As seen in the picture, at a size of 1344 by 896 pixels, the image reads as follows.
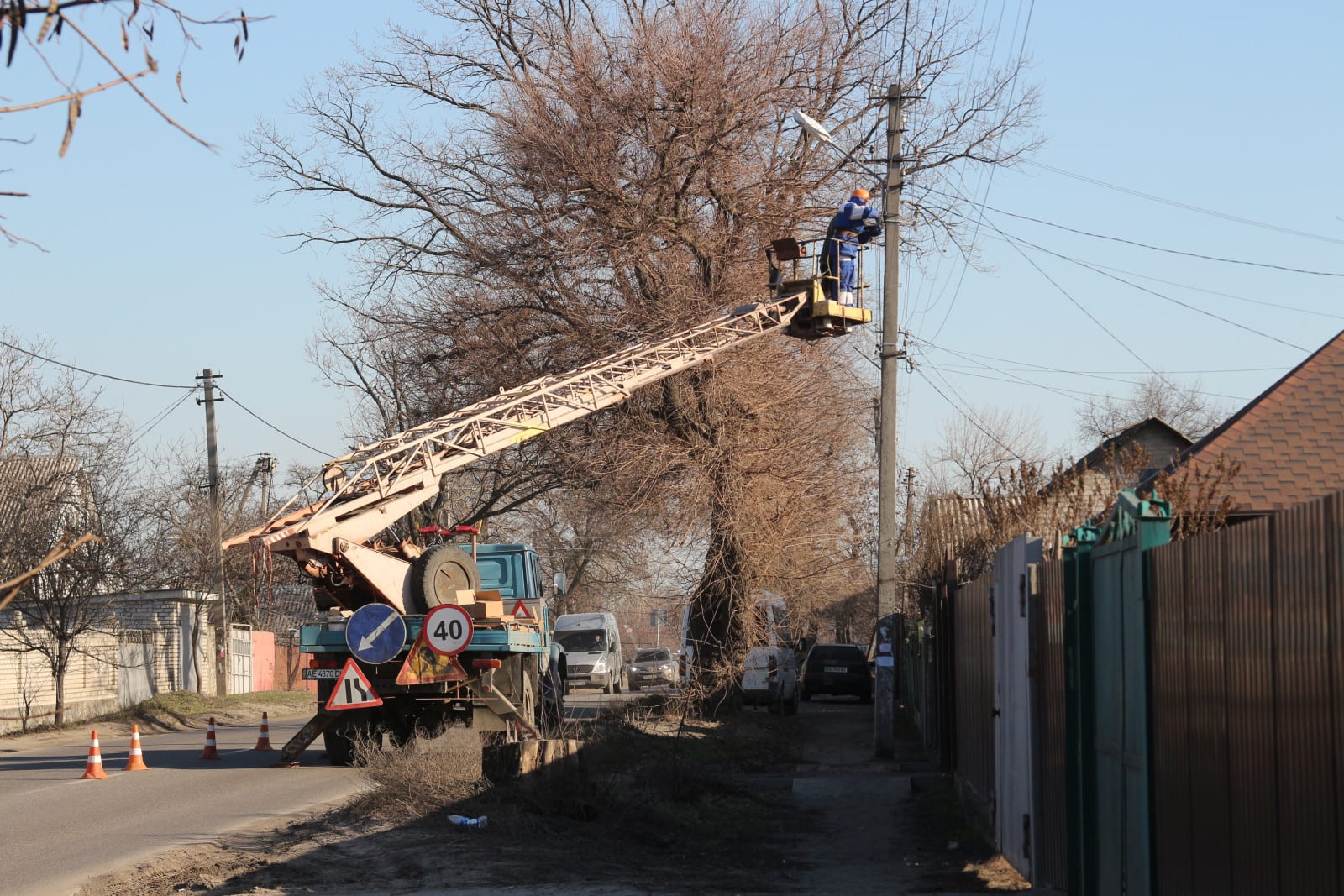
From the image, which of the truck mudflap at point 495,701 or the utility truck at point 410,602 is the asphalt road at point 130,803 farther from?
the truck mudflap at point 495,701

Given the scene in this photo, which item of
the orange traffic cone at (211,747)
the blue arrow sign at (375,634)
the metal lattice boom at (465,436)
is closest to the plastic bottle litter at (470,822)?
the blue arrow sign at (375,634)

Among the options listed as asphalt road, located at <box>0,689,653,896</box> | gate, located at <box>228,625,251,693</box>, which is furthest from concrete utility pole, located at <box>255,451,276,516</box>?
asphalt road, located at <box>0,689,653,896</box>

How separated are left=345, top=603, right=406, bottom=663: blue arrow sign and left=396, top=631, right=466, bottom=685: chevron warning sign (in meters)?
0.60

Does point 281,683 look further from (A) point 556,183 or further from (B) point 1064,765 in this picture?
(B) point 1064,765

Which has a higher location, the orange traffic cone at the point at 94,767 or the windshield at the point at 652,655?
the orange traffic cone at the point at 94,767

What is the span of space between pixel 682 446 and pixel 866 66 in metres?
8.17

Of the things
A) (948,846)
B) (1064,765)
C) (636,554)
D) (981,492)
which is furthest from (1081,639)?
(636,554)

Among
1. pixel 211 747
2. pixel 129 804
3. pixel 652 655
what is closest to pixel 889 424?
pixel 211 747

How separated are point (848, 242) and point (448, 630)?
8235 millimetres

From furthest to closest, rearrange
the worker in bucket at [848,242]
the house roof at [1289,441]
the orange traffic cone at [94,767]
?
the house roof at [1289,441]
the worker in bucket at [848,242]
the orange traffic cone at [94,767]

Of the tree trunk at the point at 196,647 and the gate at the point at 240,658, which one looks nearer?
the tree trunk at the point at 196,647

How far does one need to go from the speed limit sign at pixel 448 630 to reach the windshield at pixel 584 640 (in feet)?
88.3

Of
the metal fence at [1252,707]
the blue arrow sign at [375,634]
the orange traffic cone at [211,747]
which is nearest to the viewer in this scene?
the metal fence at [1252,707]

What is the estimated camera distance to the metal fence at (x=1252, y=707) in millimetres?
4047
